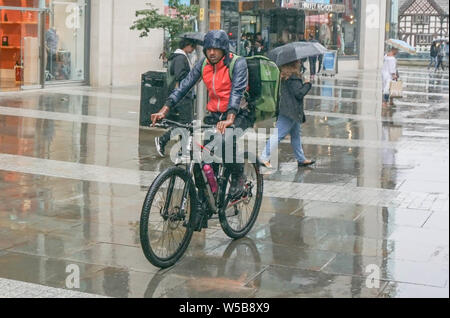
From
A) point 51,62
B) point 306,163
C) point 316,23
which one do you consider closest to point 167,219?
point 306,163

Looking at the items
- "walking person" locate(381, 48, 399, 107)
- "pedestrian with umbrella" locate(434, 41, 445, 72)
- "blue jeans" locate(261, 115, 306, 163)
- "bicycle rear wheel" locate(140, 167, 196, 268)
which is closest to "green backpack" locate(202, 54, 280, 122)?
"bicycle rear wheel" locate(140, 167, 196, 268)

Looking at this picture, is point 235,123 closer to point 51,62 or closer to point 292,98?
point 292,98

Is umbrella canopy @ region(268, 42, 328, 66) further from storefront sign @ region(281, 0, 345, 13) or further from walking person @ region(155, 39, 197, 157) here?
storefront sign @ region(281, 0, 345, 13)

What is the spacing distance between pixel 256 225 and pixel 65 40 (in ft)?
53.4

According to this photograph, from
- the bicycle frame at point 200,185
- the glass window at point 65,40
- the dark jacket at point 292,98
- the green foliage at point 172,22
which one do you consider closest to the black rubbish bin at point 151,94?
the green foliage at point 172,22

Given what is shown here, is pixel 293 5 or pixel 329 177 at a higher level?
pixel 293 5

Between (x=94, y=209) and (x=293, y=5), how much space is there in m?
24.5

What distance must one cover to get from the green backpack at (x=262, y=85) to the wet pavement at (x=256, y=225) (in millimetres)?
1205

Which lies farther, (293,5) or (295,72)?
(293,5)

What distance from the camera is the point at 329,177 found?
409 inches

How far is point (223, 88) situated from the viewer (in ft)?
22.5

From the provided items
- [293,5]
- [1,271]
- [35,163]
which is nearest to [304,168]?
[35,163]

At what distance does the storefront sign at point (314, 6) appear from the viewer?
102 ft
